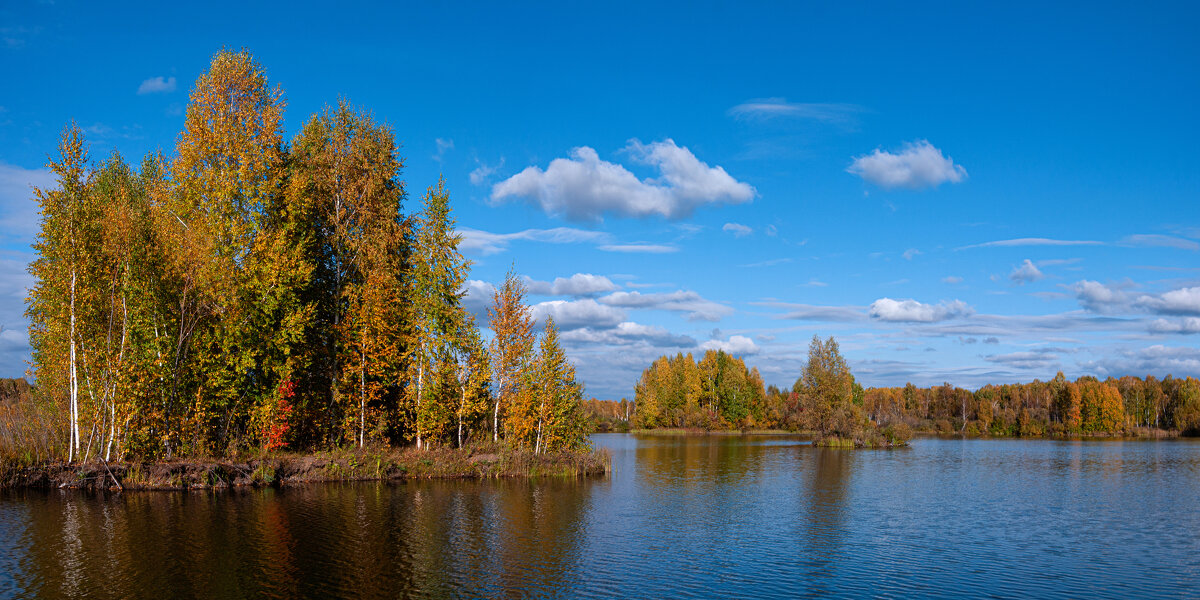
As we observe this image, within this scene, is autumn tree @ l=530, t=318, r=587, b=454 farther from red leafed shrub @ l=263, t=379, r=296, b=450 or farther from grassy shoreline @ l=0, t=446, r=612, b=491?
red leafed shrub @ l=263, t=379, r=296, b=450

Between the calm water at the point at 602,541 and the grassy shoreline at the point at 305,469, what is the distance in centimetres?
158

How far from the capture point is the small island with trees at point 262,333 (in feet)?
106

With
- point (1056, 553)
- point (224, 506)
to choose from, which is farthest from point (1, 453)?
point (1056, 553)

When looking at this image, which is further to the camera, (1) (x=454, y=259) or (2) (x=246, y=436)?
(1) (x=454, y=259)

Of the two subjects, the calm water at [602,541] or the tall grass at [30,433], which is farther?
the tall grass at [30,433]

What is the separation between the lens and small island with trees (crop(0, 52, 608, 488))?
32.3 meters

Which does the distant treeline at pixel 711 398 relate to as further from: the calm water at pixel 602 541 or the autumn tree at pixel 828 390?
the calm water at pixel 602 541

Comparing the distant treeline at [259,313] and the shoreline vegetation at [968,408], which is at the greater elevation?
the distant treeline at [259,313]

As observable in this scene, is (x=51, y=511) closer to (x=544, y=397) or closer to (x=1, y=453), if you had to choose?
(x=1, y=453)

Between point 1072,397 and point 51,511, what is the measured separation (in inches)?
5985

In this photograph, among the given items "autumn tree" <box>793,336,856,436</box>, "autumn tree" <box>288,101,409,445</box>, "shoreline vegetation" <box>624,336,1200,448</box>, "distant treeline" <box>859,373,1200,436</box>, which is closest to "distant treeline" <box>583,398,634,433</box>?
"shoreline vegetation" <box>624,336,1200,448</box>

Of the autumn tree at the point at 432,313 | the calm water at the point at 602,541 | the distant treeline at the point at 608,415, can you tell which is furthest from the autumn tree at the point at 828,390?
the autumn tree at the point at 432,313

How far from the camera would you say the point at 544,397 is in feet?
138

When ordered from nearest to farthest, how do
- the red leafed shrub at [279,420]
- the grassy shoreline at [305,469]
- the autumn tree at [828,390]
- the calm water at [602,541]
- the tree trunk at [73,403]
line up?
the calm water at [602,541], the grassy shoreline at [305,469], the tree trunk at [73,403], the red leafed shrub at [279,420], the autumn tree at [828,390]
